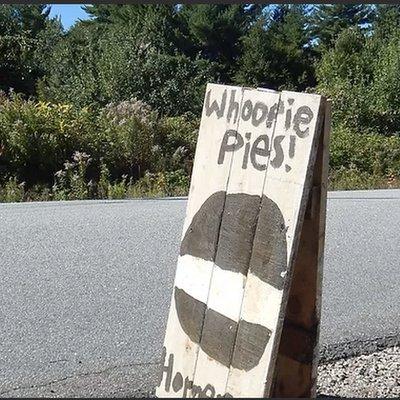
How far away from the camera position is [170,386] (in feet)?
11.5

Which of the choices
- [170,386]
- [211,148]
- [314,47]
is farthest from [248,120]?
[314,47]

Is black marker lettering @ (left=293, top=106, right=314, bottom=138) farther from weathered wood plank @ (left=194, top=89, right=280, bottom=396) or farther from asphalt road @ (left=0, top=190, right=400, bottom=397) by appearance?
asphalt road @ (left=0, top=190, right=400, bottom=397)

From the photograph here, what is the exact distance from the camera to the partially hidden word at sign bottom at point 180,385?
327cm

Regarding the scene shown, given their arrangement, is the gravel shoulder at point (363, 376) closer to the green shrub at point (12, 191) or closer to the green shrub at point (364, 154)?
the green shrub at point (12, 191)

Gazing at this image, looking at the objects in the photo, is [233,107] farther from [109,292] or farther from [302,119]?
[109,292]

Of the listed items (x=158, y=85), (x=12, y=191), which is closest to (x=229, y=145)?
(x=12, y=191)

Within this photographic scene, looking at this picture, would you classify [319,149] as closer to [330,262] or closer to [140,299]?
[140,299]

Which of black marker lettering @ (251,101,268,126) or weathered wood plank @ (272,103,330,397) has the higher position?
black marker lettering @ (251,101,268,126)

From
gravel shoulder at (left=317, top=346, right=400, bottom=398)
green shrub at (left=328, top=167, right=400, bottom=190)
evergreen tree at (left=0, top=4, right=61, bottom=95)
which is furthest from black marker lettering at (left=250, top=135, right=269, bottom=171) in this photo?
evergreen tree at (left=0, top=4, right=61, bottom=95)

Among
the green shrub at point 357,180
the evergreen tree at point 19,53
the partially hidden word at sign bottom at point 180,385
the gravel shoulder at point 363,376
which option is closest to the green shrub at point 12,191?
the green shrub at point 357,180

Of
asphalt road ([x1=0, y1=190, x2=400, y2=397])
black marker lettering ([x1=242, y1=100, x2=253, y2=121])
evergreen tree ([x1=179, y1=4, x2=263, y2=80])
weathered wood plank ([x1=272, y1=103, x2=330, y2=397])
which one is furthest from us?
evergreen tree ([x1=179, y1=4, x2=263, y2=80])

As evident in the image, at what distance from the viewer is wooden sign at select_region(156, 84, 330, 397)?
304 centimetres

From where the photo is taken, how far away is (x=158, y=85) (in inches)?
825

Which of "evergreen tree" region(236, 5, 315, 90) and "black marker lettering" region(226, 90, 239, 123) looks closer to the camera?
"black marker lettering" region(226, 90, 239, 123)
